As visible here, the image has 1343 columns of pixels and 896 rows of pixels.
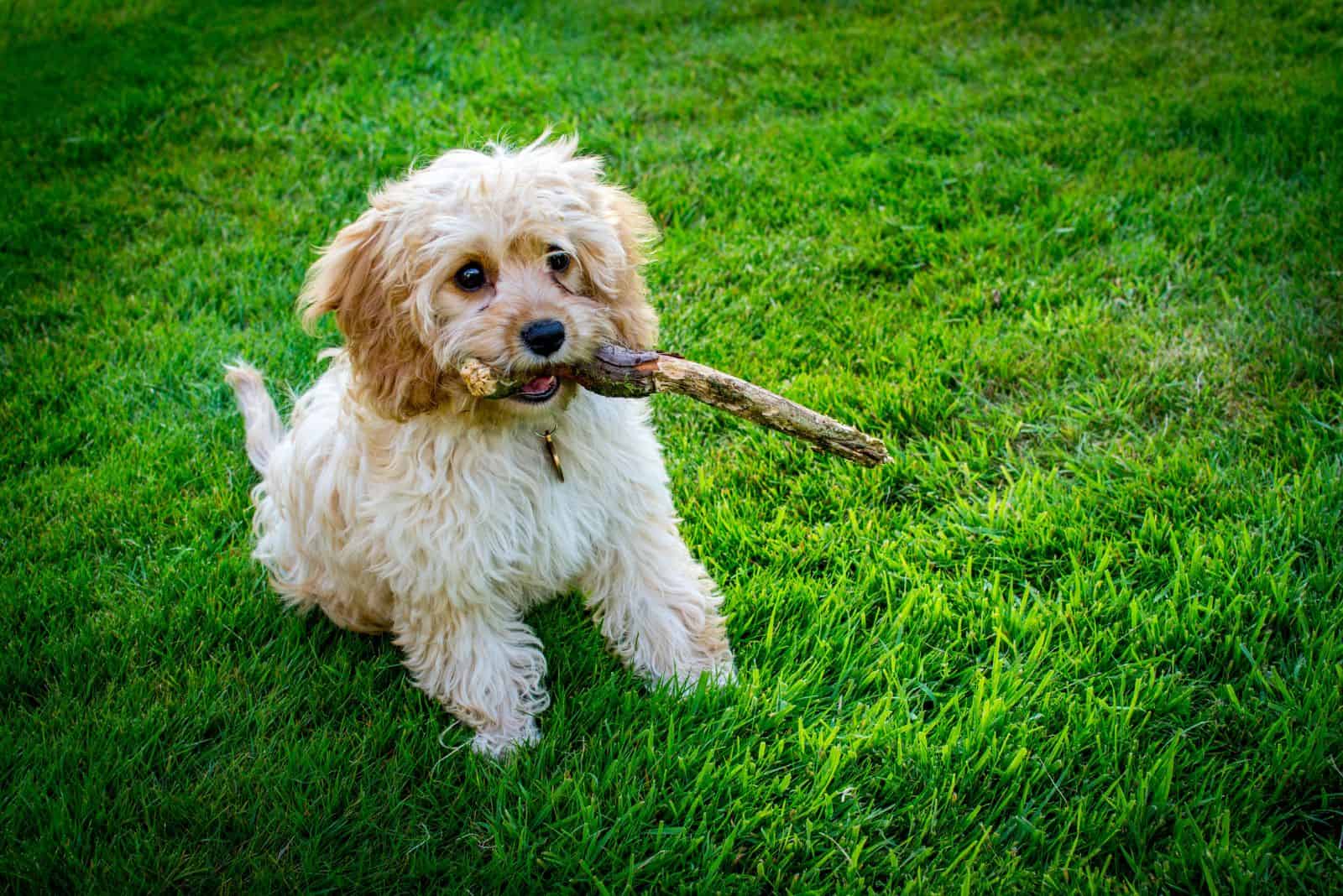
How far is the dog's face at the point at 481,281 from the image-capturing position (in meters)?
2.42

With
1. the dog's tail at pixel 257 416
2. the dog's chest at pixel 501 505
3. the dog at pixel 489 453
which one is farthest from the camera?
the dog's tail at pixel 257 416

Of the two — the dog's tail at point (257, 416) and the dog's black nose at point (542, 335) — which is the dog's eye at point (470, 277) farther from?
the dog's tail at point (257, 416)

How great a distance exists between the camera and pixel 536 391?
250 centimetres

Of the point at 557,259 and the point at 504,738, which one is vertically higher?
the point at 557,259

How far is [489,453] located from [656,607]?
0.74 metres

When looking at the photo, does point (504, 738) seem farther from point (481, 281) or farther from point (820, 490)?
point (820, 490)

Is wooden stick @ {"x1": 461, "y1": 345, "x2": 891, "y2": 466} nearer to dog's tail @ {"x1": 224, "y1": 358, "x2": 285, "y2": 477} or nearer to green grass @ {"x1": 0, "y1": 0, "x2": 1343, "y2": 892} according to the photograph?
green grass @ {"x1": 0, "y1": 0, "x2": 1343, "y2": 892}

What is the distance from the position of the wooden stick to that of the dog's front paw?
1018mm

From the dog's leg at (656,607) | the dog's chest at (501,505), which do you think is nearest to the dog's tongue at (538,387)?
the dog's chest at (501,505)

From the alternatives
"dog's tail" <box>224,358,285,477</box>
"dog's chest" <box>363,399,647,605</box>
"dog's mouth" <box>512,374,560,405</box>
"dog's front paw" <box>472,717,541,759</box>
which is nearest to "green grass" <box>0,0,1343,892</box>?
"dog's front paw" <box>472,717,541,759</box>

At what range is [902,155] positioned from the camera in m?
5.61

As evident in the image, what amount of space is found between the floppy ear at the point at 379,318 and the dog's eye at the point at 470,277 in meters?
0.13

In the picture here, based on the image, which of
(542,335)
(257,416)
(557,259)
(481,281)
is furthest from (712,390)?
(257,416)

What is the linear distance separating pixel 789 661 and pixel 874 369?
5.51 ft
